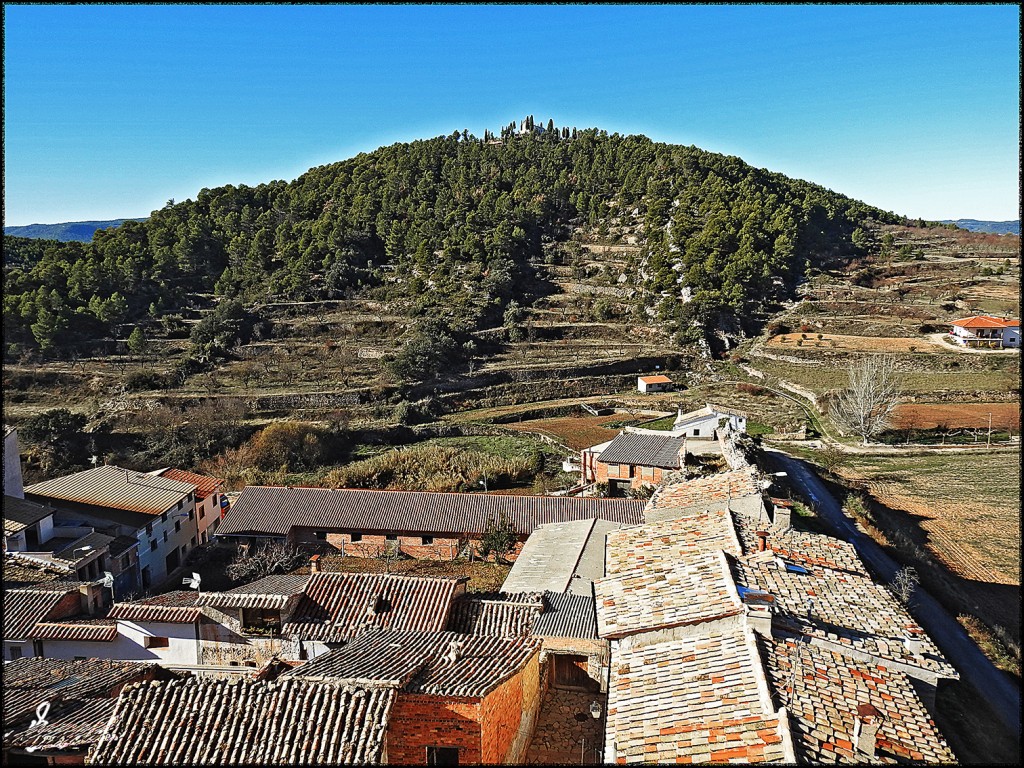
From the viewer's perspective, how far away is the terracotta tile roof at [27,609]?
10.6 metres

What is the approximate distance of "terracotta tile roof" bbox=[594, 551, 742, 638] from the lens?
8.37 m

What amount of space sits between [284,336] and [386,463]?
2285 centimetres

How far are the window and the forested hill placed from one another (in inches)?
1322

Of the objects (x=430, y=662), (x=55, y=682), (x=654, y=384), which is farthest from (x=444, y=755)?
(x=654, y=384)

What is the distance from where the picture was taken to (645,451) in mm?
24172

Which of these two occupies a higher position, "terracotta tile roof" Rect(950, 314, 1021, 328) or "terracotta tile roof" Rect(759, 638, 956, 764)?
"terracotta tile roof" Rect(950, 314, 1021, 328)

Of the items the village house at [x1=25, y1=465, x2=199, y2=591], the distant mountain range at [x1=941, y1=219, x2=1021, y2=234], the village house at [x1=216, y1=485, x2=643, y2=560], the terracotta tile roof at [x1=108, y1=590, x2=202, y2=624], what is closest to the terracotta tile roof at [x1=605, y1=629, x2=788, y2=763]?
the terracotta tile roof at [x1=108, y1=590, x2=202, y2=624]

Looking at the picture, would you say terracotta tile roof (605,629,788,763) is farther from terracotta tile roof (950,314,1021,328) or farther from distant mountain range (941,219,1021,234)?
distant mountain range (941,219,1021,234)

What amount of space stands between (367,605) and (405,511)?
8.88 m

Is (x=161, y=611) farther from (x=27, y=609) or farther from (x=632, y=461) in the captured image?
(x=632, y=461)

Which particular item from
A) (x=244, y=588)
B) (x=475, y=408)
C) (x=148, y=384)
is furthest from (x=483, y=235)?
(x=244, y=588)

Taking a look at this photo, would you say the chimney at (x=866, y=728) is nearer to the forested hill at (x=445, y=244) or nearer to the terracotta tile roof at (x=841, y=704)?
the terracotta tile roof at (x=841, y=704)

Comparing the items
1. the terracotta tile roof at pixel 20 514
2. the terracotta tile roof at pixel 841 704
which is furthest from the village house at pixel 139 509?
the terracotta tile roof at pixel 841 704

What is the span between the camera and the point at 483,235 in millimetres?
58406
